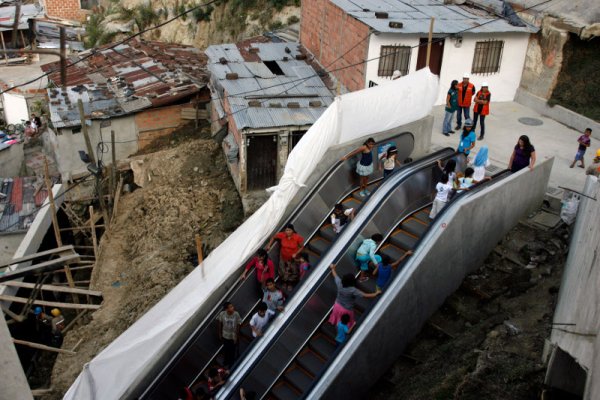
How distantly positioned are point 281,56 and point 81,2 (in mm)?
28497

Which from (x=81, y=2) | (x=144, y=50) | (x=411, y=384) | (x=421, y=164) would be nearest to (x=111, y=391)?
(x=411, y=384)

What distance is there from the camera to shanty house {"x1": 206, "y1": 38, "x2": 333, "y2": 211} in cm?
1557

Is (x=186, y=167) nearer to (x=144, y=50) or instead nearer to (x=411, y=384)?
(x=144, y=50)

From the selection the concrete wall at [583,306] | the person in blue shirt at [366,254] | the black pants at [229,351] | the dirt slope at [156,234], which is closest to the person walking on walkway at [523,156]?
the concrete wall at [583,306]

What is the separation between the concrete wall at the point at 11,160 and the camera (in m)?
22.6

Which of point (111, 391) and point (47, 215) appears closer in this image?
point (111, 391)

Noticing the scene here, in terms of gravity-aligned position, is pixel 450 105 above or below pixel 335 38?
below

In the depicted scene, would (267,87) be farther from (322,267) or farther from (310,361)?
(310,361)

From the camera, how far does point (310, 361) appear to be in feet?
32.1

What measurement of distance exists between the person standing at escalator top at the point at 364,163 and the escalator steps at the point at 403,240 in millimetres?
1271

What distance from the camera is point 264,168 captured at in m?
16.2

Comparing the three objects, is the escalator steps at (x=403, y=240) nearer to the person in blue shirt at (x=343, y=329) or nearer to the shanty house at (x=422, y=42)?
the person in blue shirt at (x=343, y=329)

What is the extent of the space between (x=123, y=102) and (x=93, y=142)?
5.93ft

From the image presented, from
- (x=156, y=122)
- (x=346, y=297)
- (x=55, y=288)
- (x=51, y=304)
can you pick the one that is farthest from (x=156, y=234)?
(x=346, y=297)
